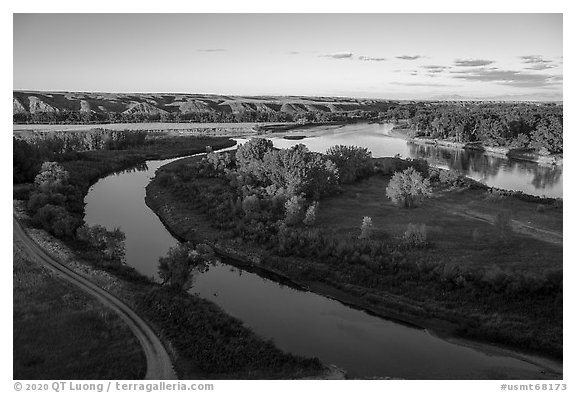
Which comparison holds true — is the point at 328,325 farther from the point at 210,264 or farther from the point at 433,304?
the point at 210,264

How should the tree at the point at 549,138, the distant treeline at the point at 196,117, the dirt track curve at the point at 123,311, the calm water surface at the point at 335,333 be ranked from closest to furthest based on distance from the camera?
1. the dirt track curve at the point at 123,311
2. the calm water surface at the point at 335,333
3. the tree at the point at 549,138
4. the distant treeline at the point at 196,117

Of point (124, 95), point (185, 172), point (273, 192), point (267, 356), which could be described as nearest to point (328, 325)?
point (267, 356)

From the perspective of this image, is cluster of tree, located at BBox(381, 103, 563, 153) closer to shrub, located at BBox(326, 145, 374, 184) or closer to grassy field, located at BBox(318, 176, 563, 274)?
shrub, located at BBox(326, 145, 374, 184)

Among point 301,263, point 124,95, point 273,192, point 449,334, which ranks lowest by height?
point 449,334

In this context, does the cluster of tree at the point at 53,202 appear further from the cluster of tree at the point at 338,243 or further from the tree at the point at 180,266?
the tree at the point at 180,266

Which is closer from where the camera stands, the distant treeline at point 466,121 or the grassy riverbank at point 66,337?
the grassy riverbank at point 66,337

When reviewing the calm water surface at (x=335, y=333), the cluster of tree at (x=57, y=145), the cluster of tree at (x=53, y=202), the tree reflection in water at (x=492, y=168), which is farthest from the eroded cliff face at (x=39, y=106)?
the calm water surface at (x=335, y=333)
